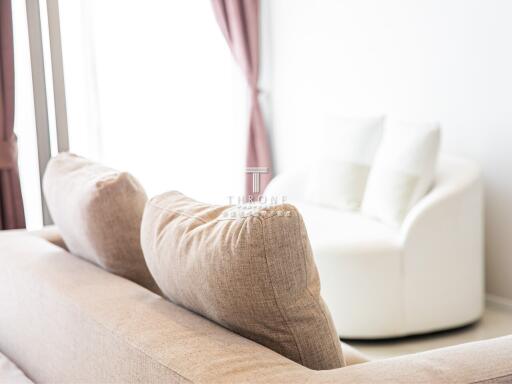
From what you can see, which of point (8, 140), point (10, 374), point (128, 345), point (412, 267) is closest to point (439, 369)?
point (128, 345)

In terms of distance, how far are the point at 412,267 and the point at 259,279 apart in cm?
218

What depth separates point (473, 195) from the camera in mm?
3512

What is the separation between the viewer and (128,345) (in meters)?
1.50

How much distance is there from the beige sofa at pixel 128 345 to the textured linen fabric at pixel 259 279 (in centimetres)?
5

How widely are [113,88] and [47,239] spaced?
233cm

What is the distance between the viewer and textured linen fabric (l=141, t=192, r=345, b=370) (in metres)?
1.38

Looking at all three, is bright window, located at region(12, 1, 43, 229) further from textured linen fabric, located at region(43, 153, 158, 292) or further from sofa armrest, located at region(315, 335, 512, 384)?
sofa armrest, located at region(315, 335, 512, 384)

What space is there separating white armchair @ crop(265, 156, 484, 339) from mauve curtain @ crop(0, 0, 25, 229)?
1756 millimetres

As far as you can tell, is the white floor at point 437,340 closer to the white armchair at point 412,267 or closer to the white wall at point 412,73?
the white armchair at point 412,267

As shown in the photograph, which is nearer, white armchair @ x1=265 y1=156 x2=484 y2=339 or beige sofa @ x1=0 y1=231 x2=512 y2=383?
beige sofa @ x1=0 y1=231 x2=512 y2=383

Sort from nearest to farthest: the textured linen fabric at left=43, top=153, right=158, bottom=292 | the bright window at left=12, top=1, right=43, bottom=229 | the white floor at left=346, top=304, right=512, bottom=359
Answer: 1. the textured linen fabric at left=43, top=153, right=158, bottom=292
2. the white floor at left=346, top=304, right=512, bottom=359
3. the bright window at left=12, top=1, right=43, bottom=229

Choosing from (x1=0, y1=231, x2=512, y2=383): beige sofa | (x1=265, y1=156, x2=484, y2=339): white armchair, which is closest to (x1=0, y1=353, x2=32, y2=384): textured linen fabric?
(x1=0, y1=231, x2=512, y2=383): beige sofa

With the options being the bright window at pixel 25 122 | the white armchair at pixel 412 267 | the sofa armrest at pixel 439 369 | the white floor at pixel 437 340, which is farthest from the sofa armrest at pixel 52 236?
the bright window at pixel 25 122

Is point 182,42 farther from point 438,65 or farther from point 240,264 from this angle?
point 240,264
